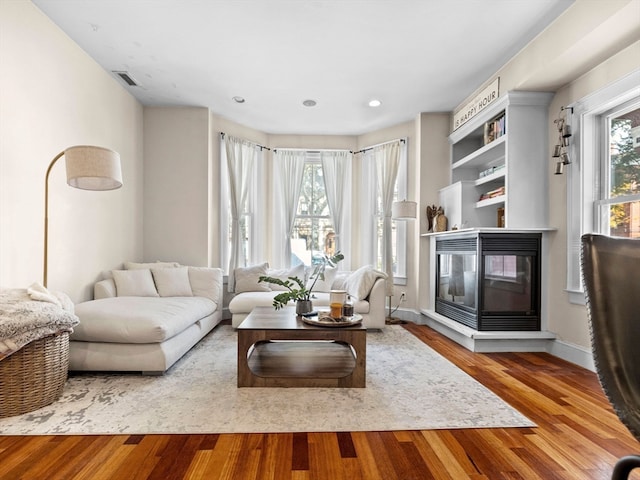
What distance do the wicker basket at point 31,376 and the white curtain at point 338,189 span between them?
4.03 metres

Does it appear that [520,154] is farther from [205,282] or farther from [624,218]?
[205,282]

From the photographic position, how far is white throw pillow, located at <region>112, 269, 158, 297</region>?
3785mm

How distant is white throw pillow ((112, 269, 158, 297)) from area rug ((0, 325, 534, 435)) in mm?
1193

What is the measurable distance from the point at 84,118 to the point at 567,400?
4833 mm

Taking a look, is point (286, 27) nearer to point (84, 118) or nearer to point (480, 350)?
point (84, 118)

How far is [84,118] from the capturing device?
139 inches

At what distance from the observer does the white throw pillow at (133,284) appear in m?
3.79

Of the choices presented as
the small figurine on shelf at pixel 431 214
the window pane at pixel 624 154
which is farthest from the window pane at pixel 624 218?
the small figurine on shelf at pixel 431 214

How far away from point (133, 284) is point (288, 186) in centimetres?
274

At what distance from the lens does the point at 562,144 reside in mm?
3285

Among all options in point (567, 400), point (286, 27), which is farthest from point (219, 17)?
point (567, 400)

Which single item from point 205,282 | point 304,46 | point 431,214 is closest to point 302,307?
point 205,282

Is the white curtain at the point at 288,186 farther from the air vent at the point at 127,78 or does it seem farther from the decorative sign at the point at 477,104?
the decorative sign at the point at 477,104

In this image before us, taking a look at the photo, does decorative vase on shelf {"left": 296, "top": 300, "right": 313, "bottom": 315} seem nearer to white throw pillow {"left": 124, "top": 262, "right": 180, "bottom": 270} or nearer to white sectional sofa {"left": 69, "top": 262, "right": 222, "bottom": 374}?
white sectional sofa {"left": 69, "top": 262, "right": 222, "bottom": 374}
